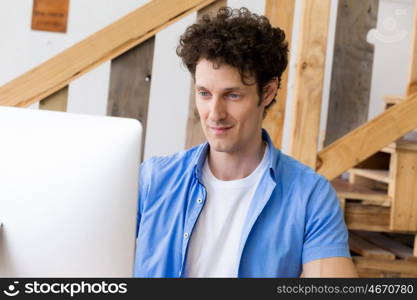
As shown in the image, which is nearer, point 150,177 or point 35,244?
point 35,244

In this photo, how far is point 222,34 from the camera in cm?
163

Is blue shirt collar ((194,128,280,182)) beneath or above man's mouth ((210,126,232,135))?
beneath

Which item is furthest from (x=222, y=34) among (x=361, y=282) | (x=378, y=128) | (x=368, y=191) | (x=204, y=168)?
(x=368, y=191)

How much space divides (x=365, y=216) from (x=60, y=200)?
5.74 feet

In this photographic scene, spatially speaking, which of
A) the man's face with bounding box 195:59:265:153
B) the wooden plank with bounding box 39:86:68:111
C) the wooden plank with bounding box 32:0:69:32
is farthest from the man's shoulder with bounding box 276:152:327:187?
the wooden plank with bounding box 32:0:69:32

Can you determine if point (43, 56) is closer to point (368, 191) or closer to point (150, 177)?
point (368, 191)

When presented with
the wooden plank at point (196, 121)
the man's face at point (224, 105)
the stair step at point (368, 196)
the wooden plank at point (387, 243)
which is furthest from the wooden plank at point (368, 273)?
the man's face at point (224, 105)

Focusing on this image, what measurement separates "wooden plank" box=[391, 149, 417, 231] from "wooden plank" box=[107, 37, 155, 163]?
100cm

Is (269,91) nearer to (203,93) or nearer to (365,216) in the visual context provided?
(203,93)

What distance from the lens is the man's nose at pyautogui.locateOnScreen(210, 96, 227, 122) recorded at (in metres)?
1.56

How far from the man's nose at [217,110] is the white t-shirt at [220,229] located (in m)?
0.17

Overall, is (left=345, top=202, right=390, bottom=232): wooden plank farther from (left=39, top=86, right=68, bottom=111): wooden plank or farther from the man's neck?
(left=39, top=86, right=68, bottom=111): wooden plank

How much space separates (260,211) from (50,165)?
27.3 inches

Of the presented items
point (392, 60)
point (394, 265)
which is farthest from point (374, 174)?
point (392, 60)
